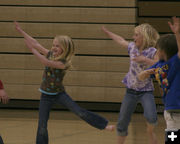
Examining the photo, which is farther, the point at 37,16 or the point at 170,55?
the point at 37,16

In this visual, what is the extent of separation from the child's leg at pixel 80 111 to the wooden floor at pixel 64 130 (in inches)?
42.5

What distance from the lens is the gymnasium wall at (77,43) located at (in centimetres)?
798

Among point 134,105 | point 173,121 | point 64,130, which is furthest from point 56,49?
point 64,130

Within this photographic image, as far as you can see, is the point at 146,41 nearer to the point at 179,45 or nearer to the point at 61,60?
the point at 61,60

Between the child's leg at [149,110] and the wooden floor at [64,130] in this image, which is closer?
the child's leg at [149,110]

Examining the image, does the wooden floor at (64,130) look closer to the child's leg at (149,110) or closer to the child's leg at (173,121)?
the child's leg at (149,110)

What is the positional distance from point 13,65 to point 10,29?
0.73m

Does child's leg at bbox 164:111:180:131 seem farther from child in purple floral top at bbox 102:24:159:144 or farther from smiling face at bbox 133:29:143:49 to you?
smiling face at bbox 133:29:143:49

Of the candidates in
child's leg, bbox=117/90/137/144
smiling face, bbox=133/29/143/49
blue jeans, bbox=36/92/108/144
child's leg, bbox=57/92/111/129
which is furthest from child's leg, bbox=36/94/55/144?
smiling face, bbox=133/29/143/49

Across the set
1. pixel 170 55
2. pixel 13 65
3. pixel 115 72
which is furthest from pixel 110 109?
pixel 170 55

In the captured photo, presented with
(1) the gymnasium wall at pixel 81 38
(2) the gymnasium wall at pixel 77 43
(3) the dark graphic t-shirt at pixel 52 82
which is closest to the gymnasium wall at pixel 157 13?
(1) the gymnasium wall at pixel 81 38

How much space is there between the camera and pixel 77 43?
8008mm

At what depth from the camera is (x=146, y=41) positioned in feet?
13.6

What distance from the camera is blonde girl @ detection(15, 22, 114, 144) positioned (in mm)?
4082
